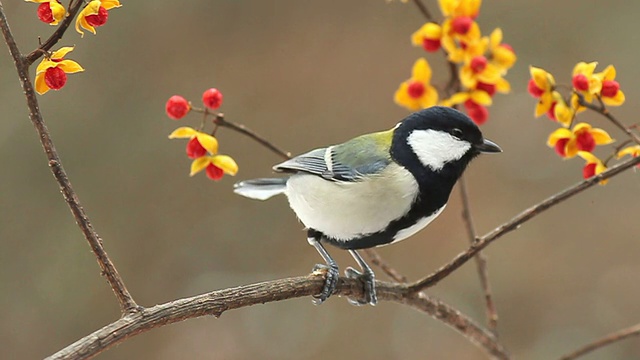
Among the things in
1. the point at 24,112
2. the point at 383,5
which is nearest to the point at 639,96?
the point at 383,5

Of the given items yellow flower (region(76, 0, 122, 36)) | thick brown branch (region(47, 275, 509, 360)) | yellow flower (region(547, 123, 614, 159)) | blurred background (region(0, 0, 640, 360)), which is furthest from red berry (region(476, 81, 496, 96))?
blurred background (region(0, 0, 640, 360))

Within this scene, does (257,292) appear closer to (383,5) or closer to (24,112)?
(24,112)

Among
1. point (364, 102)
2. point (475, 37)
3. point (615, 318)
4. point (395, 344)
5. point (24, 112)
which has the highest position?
point (24, 112)

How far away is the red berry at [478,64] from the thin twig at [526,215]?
7.0 inches

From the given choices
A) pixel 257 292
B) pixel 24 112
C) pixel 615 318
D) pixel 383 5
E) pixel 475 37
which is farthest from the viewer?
pixel 383 5

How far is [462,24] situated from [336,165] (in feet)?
0.77

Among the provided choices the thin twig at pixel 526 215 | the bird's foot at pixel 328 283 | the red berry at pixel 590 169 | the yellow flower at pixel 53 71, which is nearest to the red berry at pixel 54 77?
the yellow flower at pixel 53 71

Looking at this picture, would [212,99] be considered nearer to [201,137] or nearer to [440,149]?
[201,137]

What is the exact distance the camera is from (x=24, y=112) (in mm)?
1635

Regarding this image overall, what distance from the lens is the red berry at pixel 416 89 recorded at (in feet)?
3.05

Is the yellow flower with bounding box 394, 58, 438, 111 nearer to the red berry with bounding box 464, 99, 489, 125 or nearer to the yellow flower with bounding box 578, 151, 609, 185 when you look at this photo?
the red berry with bounding box 464, 99, 489, 125

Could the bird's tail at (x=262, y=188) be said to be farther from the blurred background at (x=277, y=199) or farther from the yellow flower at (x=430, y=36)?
the blurred background at (x=277, y=199)

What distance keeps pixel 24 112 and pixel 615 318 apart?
1501mm

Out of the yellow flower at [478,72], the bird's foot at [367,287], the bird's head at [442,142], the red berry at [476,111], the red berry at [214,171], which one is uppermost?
the yellow flower at [478,72]
